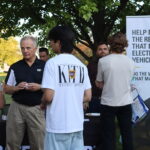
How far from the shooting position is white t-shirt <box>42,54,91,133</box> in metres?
3.20

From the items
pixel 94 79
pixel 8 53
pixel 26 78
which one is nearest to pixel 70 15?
pixel 94 79

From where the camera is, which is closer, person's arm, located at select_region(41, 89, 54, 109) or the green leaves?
person's arm, located at select_region(41, 89, 54, 109)

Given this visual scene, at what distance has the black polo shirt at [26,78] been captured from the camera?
4.51 m

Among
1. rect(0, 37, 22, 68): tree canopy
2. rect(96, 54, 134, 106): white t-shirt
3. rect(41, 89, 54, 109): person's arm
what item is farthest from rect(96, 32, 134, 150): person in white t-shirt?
rect(0, 37, 22, 68): tree canopy

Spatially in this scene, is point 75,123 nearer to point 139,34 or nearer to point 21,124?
point 21,124

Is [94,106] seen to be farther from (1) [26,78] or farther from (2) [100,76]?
(1) [26,78]

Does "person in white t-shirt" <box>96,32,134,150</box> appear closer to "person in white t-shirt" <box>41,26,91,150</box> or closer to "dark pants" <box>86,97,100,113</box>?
"dark pants" <box>86,97,100,113</box>

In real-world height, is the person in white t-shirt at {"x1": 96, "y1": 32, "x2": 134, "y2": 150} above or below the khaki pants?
above

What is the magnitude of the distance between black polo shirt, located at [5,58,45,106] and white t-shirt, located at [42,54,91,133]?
4.12 feet

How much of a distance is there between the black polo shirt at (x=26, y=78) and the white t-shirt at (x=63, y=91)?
126 centimetres

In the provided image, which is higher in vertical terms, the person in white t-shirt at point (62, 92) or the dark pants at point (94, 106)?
the person in white t-shirt at point (62, 92)

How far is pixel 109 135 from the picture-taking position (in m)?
4.99

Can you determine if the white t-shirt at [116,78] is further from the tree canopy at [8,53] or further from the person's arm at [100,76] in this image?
the tree canopy at [8,53]

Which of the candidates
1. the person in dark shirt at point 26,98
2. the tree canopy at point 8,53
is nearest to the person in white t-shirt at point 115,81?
the person in dark shirt at point 26,98
